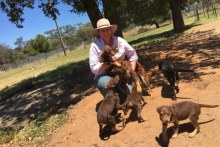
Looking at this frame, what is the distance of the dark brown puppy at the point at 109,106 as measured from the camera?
5887 mm

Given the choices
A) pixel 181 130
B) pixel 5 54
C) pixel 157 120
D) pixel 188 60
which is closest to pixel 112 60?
pixel 157 120

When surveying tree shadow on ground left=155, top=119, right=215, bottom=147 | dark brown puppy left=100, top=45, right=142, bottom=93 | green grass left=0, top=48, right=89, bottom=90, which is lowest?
green grass left=0, top=48, right=89, bottom=90

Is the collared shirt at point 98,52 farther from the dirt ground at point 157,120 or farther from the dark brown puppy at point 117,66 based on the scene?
the dirt ground at point 157,120

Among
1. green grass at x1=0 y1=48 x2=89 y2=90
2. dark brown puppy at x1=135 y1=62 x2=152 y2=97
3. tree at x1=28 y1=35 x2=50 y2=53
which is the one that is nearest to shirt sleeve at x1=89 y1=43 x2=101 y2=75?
dark brown puppy at x1=135 y1=62 x2=152 y2=97

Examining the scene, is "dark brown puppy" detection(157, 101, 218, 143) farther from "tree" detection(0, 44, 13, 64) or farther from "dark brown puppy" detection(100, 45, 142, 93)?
"tree" detection(0, 44, 13, 64)

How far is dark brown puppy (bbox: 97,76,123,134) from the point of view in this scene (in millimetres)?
5887

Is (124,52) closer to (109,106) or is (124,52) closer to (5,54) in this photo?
(109,106)

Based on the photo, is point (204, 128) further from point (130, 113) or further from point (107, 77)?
point (107, 77)

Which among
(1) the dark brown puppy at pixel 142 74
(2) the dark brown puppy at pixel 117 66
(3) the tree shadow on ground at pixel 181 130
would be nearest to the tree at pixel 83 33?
(1) the dark brown puppy at pixel 142 74

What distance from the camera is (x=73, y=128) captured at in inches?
282

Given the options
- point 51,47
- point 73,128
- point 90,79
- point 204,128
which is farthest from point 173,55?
point 51,47

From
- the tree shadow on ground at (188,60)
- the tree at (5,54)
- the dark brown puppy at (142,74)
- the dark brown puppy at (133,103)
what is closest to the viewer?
the dark brown puppy at (133,103)

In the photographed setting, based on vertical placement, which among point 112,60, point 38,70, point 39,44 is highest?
point 112,60

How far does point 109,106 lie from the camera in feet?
19.7
